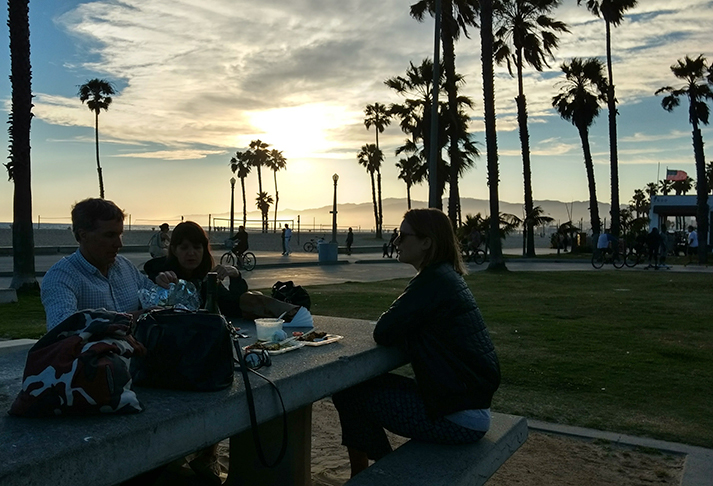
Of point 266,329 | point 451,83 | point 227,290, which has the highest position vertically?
point 451,83

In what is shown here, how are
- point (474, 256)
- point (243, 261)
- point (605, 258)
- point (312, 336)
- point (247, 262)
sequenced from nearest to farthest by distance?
1. point (312, 336)
2. point (243, 261)
3. point (247, 262)
4. point (605, 258)
5. point (474, 256)

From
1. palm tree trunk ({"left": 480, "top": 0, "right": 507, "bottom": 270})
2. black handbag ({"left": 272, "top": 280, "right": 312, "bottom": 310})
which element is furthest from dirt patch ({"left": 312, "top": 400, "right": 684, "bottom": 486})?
palm tree trunk ({"left": 480, "top": 0, "right": 507, "bottom": 270})

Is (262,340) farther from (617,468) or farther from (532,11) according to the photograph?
(532,11)

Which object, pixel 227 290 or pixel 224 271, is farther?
pixel 227 290

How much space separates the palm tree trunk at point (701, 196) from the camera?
98.8ft

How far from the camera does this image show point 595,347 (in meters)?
8.03

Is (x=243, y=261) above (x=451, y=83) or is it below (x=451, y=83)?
below

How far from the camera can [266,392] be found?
8.17 feet

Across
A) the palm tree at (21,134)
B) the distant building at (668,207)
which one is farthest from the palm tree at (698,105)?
the palm tree at (21,134)

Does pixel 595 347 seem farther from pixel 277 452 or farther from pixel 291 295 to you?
pixel 277 452

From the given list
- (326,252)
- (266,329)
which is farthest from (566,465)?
(326,252)

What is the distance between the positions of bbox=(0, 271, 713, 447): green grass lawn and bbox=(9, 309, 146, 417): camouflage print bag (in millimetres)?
3764

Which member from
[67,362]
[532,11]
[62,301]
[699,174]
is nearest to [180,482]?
[62,301]

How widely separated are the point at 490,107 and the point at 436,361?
1976 cm
